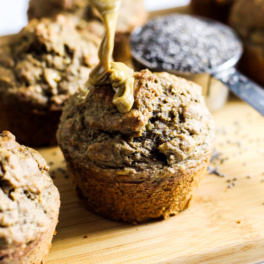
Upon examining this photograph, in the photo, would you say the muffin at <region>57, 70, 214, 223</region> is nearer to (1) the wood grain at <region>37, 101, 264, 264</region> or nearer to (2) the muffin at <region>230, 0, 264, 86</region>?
(1) the wood grain at <region>37, 101, 264, 264</region>

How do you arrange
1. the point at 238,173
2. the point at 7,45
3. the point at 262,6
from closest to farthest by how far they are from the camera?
the point at 238,173 → the point at 7,45 → the point at 262,6

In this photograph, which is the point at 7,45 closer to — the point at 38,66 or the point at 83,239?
the point at 38,66

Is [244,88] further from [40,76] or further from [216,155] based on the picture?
[40,76]

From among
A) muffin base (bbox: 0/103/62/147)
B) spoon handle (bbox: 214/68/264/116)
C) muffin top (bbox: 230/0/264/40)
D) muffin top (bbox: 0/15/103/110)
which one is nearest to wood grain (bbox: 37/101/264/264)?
muffin base (bbox: 0/103/62/147)

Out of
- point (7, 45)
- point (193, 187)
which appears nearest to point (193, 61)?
point (193, 187)

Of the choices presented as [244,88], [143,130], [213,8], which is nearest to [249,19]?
[213,8]

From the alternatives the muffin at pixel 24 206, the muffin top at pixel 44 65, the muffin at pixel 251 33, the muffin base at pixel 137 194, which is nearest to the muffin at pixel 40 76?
the muffin top at pixel 44 65
